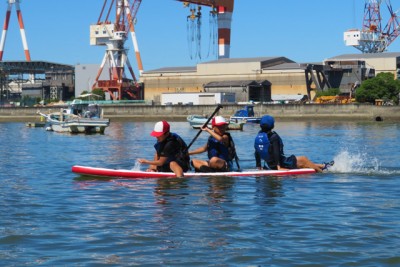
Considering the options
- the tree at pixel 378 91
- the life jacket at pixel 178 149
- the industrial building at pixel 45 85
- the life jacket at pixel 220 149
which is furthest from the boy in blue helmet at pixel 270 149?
the industrial building at pixel 45 85

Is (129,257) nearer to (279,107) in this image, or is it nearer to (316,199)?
(316,199)

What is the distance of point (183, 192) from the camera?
15.7 meters

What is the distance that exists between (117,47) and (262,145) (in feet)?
361

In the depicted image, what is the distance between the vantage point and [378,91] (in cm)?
9431

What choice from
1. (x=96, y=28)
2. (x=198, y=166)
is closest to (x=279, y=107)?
(x=96, y=28)

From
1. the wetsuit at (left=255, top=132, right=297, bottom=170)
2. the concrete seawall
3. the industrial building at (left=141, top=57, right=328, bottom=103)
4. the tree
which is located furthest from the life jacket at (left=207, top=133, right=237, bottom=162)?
the industrial building at (left=141, top=57, right=328, bottom=103)

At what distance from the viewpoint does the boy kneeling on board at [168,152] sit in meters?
16.1

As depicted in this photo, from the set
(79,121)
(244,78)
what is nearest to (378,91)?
(244,78)

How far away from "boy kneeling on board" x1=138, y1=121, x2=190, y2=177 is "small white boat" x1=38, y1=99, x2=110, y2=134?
3727 centimetres

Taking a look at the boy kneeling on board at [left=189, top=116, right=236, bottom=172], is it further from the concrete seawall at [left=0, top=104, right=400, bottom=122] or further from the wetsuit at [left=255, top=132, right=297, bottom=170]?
the concrete seawall at [left=0, top=104, right=400, bottom=122]

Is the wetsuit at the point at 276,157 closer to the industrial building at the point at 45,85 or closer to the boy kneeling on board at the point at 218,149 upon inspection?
the boy kneeling on board at the point at 218,149

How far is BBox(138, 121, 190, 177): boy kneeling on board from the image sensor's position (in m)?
16.1

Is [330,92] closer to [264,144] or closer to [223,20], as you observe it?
[223,20]

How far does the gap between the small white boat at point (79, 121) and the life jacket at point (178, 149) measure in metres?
37.3
